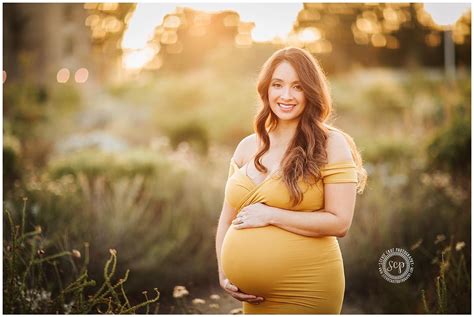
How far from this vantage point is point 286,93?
8.27 ft

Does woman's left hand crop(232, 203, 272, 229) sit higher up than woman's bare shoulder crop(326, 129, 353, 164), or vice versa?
woman's bare shoulder crop(326, 129, 353, 164)

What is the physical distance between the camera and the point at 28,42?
9.51 m

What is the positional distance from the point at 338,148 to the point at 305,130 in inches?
7.3

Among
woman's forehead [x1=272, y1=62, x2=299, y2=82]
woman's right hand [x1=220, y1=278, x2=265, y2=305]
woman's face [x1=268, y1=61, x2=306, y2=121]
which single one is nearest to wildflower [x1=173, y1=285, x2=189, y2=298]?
woman's right hand [x1=220, y1=278, x2=265, y2=305]

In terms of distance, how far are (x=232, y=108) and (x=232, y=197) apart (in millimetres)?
6350

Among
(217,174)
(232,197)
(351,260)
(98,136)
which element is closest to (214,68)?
(98,136)

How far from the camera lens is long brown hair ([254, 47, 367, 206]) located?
2.39 meters

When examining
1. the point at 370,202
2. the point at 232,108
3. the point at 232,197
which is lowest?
the point at 370,202

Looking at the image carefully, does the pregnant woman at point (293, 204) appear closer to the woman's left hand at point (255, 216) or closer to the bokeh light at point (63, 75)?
the woman's left hand at point (255, 216)

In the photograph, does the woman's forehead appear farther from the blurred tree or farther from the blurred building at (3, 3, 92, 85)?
the blurred building at (3, 3, 92, 85)

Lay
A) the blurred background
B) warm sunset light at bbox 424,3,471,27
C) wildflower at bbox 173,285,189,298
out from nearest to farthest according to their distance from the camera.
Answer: wildflower at bbox 173,285,189,298 < the blurred background < warm sunset light at bbox 424,3,471,27

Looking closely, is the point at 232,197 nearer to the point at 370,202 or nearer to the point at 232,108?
the point at 370,202

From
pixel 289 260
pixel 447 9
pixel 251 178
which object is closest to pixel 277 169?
pixel 251 178

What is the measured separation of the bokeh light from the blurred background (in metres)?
0.03
